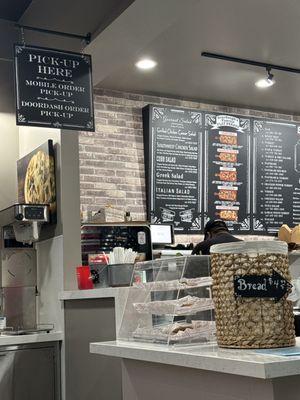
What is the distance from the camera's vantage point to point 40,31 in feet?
13.7

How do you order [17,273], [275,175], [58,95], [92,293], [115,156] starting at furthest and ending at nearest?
[275,175] → [115,156] → [17,273] → [58,95] → [92,293]

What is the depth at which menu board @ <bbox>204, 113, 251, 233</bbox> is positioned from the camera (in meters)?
6.34

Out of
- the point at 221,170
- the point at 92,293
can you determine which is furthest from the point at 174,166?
the point at 92,293

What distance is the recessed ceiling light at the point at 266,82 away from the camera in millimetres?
5719

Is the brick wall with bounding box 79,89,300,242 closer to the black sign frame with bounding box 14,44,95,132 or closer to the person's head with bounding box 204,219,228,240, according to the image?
the person's head with bounding box 204,219,228,240

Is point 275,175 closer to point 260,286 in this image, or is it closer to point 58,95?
point 58,95

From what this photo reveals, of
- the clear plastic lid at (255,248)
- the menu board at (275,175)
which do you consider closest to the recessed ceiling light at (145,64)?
the menu board at (275,175)

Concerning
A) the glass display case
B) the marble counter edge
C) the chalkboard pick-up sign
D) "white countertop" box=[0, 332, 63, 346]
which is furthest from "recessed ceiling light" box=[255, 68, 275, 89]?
the chalkboard pick-up sign

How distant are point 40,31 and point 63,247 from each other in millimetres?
1551

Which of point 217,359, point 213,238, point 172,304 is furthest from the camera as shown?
point 213,238

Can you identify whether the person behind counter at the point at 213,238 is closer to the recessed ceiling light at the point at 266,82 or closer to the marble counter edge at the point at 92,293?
the marble counter edge at the point at 92,293

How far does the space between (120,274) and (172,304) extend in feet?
5.16

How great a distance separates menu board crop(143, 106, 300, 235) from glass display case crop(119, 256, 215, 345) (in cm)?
371

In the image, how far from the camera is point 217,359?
4.69 ft
